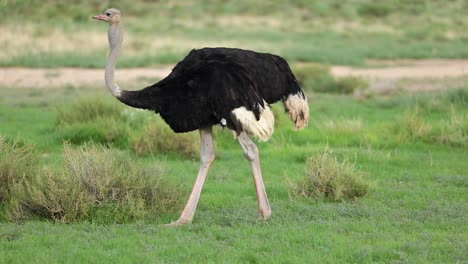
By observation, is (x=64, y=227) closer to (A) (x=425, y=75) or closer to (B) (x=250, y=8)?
(A) (x=425, y=75)

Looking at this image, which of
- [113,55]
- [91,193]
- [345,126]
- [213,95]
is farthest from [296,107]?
[345,126]

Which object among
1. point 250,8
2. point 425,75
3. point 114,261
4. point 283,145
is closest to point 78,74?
point 425,75

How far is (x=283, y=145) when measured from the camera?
13.2 meters

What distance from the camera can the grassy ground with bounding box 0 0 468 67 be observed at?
2581cm

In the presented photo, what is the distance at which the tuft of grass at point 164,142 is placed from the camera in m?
12.5

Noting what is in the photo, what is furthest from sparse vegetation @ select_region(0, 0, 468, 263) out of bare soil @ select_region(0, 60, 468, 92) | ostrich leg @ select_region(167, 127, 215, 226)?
bare soil @ select_region(0, 60, 468, 92)

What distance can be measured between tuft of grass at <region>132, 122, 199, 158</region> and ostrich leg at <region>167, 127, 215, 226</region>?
4.16m

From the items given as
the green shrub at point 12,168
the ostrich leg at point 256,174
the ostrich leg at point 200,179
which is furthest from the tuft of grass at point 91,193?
the ostrich leg at point 256,174

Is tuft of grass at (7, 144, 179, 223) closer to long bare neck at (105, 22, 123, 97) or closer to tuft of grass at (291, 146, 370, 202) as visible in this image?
long bare neck at (105, 22, 123, 97)

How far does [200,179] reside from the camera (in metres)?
8.30

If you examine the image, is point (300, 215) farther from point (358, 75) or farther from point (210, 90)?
point (358, 75)

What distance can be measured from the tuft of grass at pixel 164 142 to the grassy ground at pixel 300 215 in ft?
0.59

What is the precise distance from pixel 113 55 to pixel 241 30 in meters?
25.0

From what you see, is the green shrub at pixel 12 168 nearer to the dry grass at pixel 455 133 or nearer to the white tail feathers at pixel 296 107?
the white tail feathers at pixel 296 107
